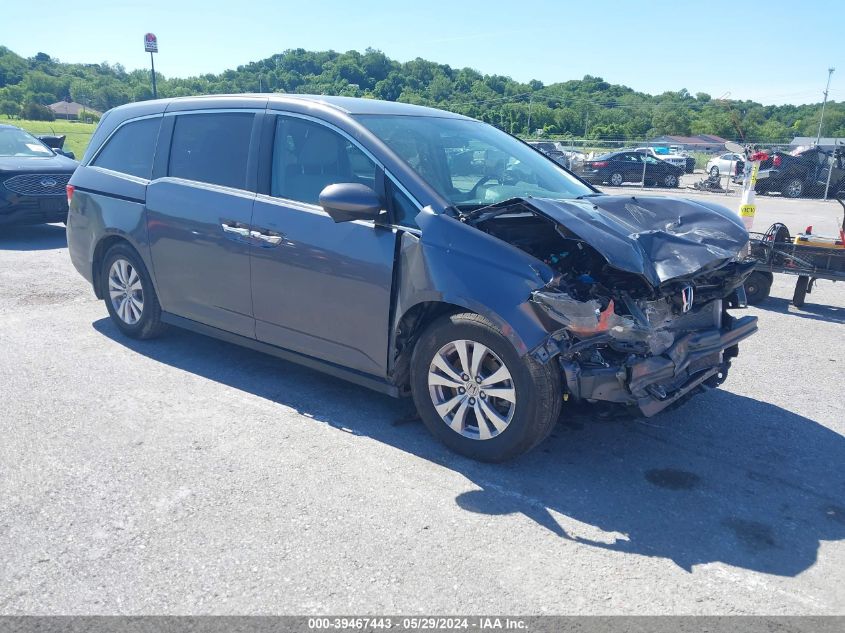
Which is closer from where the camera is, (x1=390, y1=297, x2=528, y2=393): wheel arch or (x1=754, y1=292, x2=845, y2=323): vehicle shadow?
(x1=390, y1=297, x2=528, y2=393): wheel arch

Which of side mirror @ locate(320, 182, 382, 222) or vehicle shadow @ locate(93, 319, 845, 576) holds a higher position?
side mirror @ locate(320, 182, 382, 222)

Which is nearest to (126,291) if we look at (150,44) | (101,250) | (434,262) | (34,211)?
(101,250)

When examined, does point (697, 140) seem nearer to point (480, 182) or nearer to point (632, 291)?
point (480, 182)

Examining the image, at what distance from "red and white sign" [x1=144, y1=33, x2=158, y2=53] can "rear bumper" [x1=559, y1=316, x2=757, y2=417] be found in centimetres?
2461

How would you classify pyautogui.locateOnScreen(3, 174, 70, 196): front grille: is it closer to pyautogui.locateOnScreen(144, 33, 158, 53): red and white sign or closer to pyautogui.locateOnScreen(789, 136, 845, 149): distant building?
pyautogui.locateOnScreen(144, 33, 158, 53): red and white sign

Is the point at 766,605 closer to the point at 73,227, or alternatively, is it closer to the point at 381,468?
the point at 381,468

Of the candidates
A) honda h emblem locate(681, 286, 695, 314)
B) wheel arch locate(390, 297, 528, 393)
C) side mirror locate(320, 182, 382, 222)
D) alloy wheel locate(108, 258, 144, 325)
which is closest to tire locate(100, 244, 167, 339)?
alloy wheel locate(108, 258, 144, 325)

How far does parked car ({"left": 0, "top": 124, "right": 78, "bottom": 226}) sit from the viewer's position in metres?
10.6

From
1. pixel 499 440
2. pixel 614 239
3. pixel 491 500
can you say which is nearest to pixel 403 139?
pixel 614 239

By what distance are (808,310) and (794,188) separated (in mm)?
17777

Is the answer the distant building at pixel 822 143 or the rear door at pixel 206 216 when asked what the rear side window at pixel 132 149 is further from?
the distant building at pixel 822 143

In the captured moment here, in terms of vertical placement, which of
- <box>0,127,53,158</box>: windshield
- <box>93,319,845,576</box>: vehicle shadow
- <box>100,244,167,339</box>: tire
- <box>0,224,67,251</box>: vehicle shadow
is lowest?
<box>0,224,67,251</box>: vehicle shadow

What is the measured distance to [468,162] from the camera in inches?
182

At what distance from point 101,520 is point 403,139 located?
8.85 ft
